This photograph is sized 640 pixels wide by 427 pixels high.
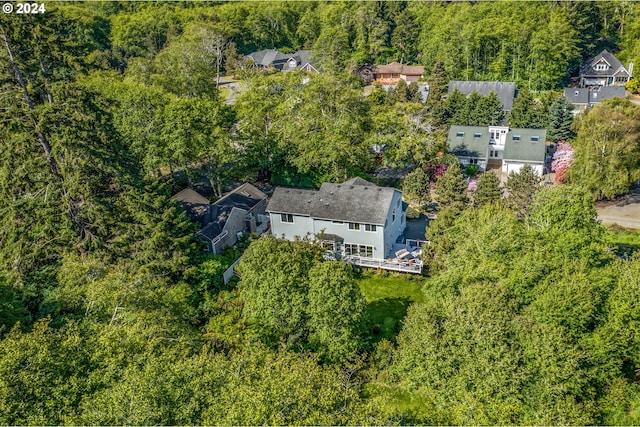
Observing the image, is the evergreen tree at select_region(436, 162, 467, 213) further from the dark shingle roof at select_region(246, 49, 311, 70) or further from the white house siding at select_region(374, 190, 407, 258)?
the dark shingle roof at select_region(246, 49, 311, 70)

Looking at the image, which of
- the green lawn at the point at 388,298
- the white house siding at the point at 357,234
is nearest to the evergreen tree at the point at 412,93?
the white house siding at the point at 357,234

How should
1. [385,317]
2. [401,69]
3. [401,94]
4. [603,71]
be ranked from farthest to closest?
1. [401,69]
2. [603,71]
3. [401,94]
4. [385,317]

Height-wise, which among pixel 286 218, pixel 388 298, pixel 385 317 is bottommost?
pixel 385 317

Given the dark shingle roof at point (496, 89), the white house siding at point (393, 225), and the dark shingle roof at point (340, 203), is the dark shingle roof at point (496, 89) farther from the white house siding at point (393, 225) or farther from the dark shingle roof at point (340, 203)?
the dark shingle roof at point (340, 203)

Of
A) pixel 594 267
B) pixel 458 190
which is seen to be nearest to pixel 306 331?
pixel 594 267

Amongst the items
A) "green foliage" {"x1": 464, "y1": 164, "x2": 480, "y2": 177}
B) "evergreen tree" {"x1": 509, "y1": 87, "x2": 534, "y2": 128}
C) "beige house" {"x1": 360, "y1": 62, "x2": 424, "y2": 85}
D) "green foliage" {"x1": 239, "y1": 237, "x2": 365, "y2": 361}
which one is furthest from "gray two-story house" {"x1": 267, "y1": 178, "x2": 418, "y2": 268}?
"beige house" {"x1": 360, "y1": 62, "x2": 424, "y2": 85}

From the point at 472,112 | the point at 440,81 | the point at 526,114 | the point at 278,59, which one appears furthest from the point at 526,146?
the point at 278,59

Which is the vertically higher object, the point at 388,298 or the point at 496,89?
the point at 496,89

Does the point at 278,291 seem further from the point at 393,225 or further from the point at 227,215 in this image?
the point at 227,215
